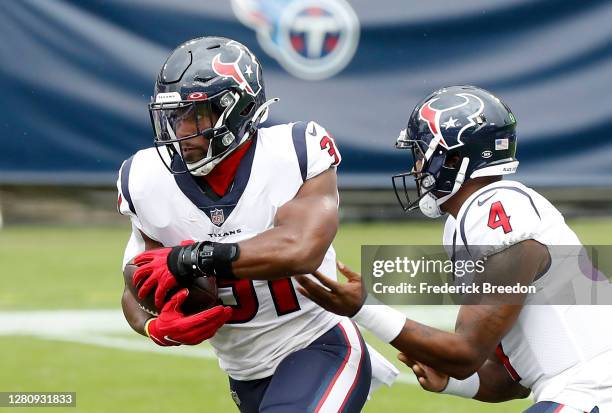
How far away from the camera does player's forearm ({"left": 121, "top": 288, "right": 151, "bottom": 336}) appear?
392cm

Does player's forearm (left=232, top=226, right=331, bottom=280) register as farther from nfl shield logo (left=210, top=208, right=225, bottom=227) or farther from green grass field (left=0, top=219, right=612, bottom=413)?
green grass field (left=0, top=219, right=612, bottom=413)

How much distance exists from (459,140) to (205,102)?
34.9 inches

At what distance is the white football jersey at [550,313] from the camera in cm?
352

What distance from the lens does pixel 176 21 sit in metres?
7.44

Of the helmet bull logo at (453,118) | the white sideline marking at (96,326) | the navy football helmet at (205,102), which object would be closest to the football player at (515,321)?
the helmet bull logo at (453,118)

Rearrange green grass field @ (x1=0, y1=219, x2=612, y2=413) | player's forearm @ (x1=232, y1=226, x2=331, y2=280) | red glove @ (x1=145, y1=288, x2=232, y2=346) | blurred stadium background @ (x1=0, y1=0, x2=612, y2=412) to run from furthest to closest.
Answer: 1. blurred stadium background @ (x1=0, y1=0, x2=612, y2=412)
2. green grass field @ (x1=0, y1=219, x2=612, y2=413)
3. red glove @ (x1=145, y1=288, x2=232, y2=346)
4. player's forearm @ (x1=232, y1=226, x2=331, y2=280)

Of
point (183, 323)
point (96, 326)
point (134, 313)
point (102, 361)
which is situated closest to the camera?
point (183, 323)

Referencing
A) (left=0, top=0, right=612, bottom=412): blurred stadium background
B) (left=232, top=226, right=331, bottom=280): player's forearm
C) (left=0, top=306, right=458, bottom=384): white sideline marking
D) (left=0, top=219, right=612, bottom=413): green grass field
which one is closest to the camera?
(left=232, top=226, right=331, bottom=280): player's forearm

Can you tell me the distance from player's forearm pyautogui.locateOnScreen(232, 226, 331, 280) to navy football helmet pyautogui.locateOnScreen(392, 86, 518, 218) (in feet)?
1.93

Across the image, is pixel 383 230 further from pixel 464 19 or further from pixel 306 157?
pixel 306 157

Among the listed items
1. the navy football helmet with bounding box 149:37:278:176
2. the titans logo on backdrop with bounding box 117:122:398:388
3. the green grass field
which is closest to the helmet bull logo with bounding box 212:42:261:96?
the navy football helmet with bounding box 149:37:278:176

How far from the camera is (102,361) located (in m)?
6.96

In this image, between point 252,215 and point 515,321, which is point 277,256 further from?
point 515,321

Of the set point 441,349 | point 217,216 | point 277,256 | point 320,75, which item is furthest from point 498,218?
point 320,75
